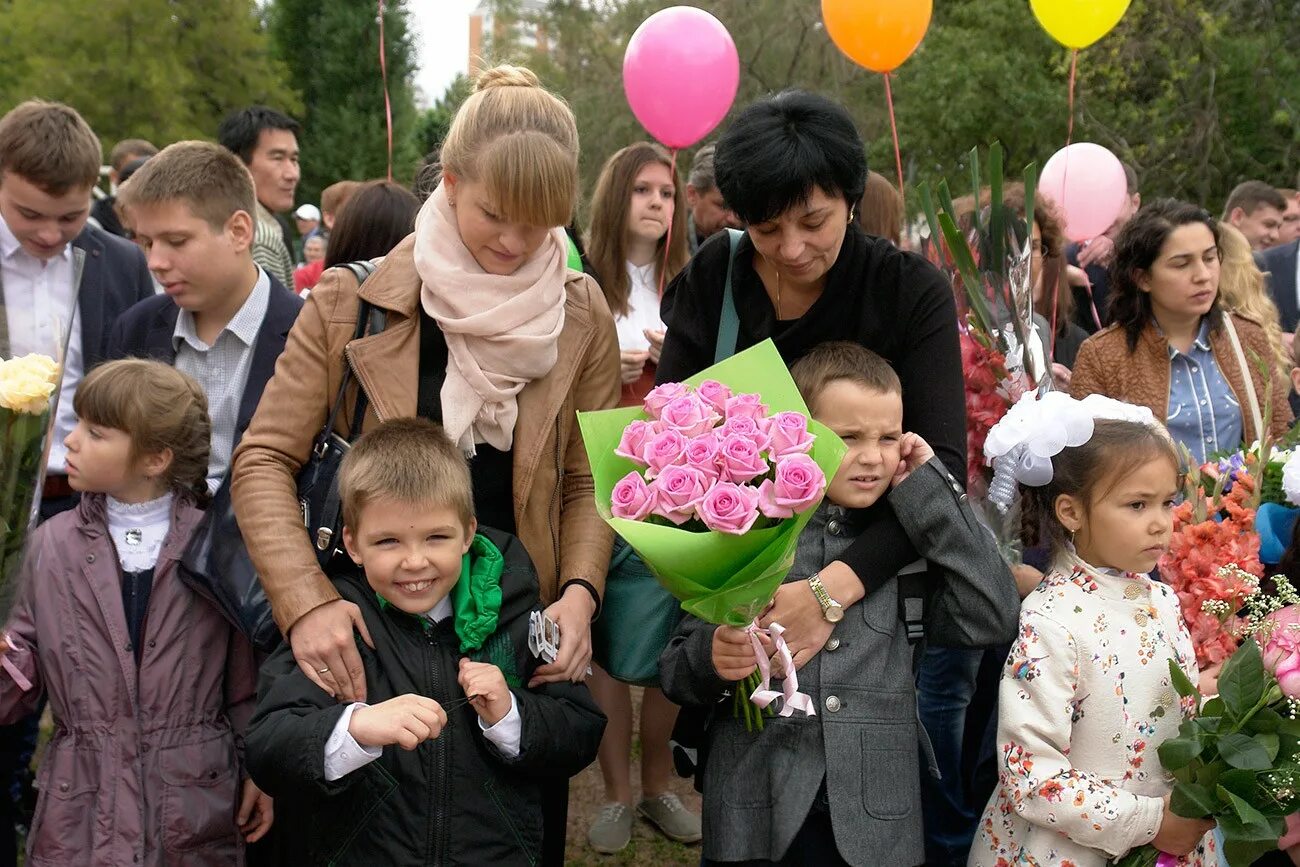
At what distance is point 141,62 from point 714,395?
78.9 ft

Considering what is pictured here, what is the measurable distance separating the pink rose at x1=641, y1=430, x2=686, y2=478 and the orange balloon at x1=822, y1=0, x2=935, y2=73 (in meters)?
3.22

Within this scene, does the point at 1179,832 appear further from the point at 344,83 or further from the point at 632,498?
the point at 344,83

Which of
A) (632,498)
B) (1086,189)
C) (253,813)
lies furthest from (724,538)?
(1086,189)

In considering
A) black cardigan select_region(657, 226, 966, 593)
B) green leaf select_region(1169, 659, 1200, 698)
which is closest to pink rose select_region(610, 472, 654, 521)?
black cardigan select_region(657, 226, 966, 593)

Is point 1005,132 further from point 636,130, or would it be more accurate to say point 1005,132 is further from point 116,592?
point 116,592

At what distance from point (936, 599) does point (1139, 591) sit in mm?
431

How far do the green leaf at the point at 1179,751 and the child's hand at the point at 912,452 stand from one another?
28.1 inches

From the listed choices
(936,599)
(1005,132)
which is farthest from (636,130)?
(936,599)

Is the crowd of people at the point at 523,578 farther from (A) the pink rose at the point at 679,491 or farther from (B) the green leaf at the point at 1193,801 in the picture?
(A) the pink rose at the point at 679,491

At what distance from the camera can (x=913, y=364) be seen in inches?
108

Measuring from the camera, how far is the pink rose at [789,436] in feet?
7.34

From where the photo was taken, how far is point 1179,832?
2533 mm

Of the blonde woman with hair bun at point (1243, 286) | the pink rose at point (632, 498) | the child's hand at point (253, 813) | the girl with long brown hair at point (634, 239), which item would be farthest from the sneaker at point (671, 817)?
the blonde woman with hair bun at point (1243, 286)

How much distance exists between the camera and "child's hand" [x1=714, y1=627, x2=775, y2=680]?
2.44m
